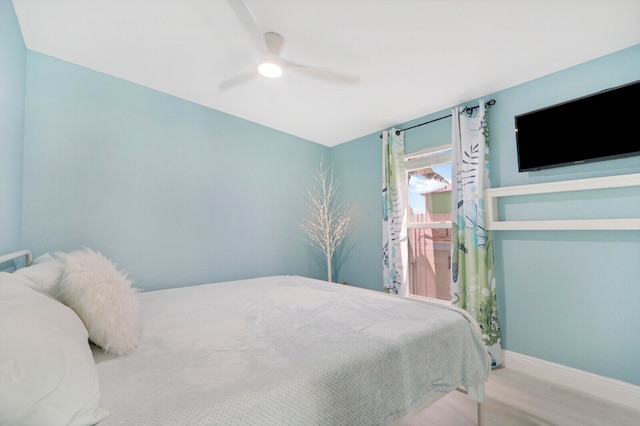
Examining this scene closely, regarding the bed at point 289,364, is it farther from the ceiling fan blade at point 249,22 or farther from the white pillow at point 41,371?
the ceiling fan blade at point 249,22

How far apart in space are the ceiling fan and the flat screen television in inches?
58.9

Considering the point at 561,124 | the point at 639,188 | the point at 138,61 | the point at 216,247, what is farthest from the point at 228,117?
the point at 639,188

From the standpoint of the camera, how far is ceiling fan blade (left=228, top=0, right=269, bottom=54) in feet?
5.09

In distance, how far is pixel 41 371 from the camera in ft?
1.84

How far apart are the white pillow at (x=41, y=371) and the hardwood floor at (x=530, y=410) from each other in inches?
66.4

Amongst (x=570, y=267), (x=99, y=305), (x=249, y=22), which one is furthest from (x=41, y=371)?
(x=570, y=267)

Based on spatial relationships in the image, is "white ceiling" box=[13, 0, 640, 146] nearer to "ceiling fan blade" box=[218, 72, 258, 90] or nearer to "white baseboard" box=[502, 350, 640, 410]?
"ceiling fan blade" box=[218, 72, 258, 90]

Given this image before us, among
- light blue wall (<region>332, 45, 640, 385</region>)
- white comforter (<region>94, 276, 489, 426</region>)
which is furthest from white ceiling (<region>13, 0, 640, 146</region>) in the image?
white comforter (<region>94, 276, 489, 426</region>)

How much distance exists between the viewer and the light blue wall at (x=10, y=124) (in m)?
1.54

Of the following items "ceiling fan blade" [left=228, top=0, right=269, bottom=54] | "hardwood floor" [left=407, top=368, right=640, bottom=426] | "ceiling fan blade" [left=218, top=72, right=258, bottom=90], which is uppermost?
"ceiling fan blade" [left=218, top=72, right=258, bottom=90]

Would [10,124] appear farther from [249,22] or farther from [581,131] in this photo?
[581,131]

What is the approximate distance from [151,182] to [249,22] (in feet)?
5.49

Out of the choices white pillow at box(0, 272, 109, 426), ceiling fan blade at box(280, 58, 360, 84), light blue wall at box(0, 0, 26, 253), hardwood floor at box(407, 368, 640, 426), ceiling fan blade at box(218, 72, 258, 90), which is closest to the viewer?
white pillow at box(0, 272, 109, 426)

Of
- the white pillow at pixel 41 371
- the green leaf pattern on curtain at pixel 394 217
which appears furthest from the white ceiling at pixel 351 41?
the white pillow at pixel 41 371
